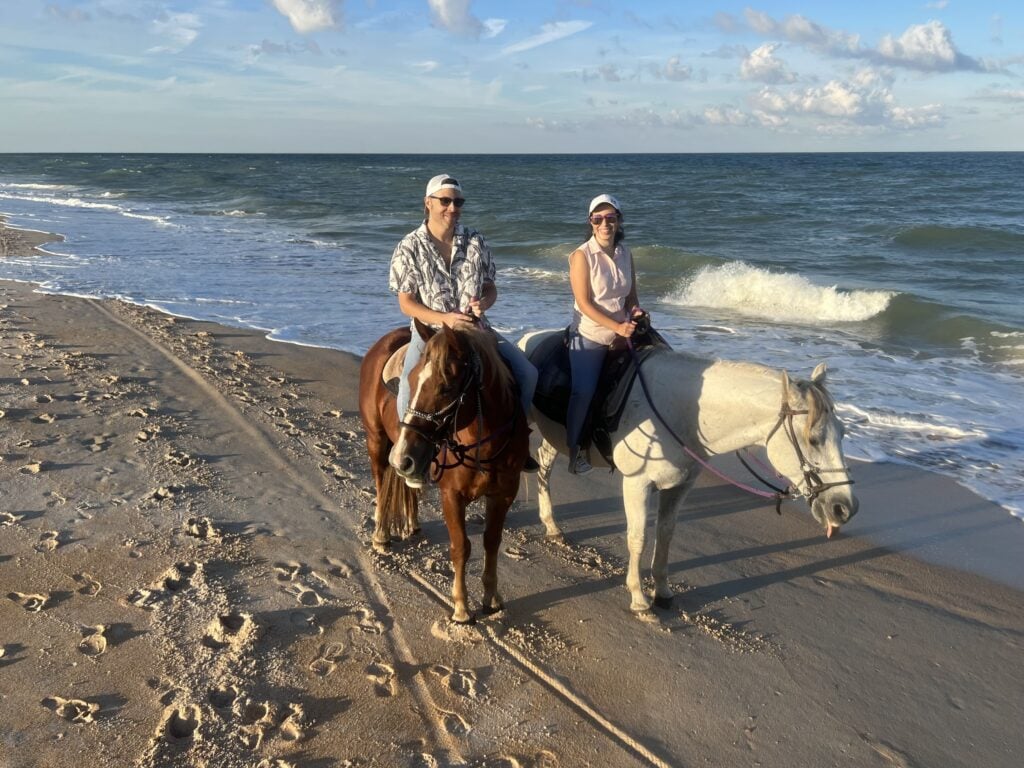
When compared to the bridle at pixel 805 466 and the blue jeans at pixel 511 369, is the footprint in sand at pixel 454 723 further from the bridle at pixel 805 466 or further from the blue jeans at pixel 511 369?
the bridle at pixel 805 466

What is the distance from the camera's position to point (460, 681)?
3.64m

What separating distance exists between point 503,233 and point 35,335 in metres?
19.0

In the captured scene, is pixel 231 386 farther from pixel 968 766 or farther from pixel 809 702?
pixel 968 766

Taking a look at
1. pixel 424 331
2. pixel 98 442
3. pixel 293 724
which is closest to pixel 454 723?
pixel 293 724

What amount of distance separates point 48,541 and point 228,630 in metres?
1.68

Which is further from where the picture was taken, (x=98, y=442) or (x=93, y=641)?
(x=98, y=442)

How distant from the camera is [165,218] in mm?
28844

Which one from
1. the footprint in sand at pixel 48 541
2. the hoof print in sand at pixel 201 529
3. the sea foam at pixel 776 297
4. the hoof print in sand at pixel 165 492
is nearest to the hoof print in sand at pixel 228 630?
the hoof print in sand at pixel 201 529

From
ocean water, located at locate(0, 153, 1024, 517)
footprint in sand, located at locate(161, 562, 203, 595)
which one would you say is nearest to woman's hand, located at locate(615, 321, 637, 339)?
footprint in sand, located at locate(161, 562, 203, 595)

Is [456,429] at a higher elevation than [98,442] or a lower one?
higher

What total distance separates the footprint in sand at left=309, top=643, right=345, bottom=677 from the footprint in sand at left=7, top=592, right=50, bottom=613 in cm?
159

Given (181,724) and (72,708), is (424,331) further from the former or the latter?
(72,708)

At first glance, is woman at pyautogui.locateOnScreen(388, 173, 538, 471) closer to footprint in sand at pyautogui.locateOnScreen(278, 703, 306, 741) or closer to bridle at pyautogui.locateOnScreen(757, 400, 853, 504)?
bridle at pyautogui.locateOnScreen(757, 400, 853, 504)

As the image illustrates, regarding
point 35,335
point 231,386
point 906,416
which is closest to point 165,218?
point 35,335
